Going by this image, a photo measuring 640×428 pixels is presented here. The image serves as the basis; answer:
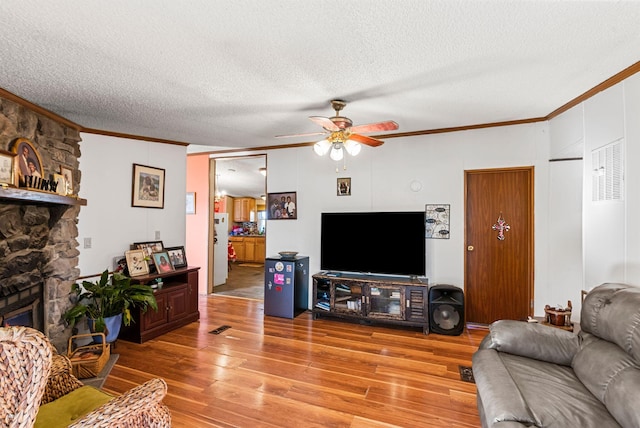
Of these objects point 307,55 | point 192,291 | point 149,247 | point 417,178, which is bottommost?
point 192,291

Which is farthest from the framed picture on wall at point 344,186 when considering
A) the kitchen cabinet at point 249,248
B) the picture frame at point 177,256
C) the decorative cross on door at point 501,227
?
the kitchen cabinet at point 249,248

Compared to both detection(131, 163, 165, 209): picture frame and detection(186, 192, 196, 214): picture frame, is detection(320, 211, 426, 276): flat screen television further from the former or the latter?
detection(186, 192, 196, 214): picture frame

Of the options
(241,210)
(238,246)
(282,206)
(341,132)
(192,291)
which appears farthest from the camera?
(241,210)

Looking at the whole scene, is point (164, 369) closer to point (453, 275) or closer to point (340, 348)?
point (340, 348)

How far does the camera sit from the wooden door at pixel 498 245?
12.0 feet

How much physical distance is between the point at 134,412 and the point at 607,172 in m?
3.50

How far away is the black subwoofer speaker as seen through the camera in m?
3.53

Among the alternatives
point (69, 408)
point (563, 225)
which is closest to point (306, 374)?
point (69, 408)

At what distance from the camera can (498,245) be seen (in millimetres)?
3746

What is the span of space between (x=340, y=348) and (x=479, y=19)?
299 cm

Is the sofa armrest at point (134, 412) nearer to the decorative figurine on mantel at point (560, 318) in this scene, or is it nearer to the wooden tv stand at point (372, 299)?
the wooden tv stand at point (372, 299)

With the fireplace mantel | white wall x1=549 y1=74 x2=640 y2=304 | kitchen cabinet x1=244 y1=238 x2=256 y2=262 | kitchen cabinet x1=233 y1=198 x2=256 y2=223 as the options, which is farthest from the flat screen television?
kitchen cabinet x1=233 y1=198 x2=256 y2=223

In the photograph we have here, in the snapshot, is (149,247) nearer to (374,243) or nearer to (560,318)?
(374,243)

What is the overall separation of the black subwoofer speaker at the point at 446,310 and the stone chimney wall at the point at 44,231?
3982mm
